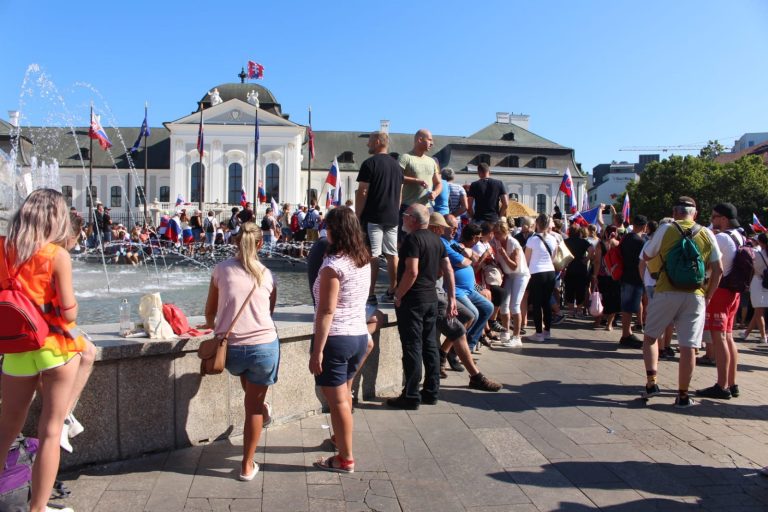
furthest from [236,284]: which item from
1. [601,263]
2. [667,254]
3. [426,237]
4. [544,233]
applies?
[601,263]

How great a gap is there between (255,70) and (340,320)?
234ft

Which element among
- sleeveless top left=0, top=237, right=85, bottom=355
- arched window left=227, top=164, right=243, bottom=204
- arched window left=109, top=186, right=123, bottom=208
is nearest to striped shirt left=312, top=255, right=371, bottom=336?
sleeveless top left=0, top=237, right=85, bottom=355

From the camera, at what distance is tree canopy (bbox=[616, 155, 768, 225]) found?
2078 inches

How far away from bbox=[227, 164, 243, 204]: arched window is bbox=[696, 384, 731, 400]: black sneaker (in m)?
63.5

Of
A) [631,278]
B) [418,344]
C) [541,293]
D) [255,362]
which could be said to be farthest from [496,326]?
[255,362]

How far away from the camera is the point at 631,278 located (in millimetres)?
9422

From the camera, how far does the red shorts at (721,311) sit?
660 cm

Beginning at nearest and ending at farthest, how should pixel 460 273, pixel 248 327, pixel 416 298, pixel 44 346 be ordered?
pixel 44 346
pixel 248 327
pixel 416 298
pixel 460 273

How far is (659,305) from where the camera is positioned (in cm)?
625

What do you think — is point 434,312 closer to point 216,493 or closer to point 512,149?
point 216,493

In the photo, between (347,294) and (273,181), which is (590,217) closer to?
(347,294)

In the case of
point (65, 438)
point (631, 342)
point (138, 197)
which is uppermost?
point (138, 197)

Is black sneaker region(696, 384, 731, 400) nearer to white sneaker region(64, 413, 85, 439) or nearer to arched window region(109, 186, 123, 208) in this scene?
white sneaker region(64, 413, 85, 439)

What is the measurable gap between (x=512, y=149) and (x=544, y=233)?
2590 inches
